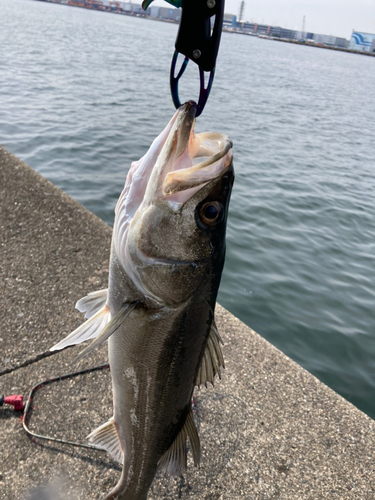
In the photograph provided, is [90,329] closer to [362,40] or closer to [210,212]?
[210,212]

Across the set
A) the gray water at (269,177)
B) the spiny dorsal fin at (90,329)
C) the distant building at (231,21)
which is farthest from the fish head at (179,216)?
the distant building at (231,21)

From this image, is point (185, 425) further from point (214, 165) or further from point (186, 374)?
point (214, 165)

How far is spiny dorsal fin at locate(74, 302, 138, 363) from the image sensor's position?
1646 mm

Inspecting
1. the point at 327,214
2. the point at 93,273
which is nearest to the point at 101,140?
the point at 327,214

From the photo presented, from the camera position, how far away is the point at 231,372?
332 centimetres

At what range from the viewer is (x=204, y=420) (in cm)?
291

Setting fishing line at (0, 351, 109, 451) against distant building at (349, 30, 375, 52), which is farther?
distant building at (349, 30, 375, 52)

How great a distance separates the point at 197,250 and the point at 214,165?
38 cm

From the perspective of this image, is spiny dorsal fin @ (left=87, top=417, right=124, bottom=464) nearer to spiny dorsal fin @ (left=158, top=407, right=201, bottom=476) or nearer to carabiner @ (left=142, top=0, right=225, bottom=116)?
spiny dorsal fin @ (left=158, top=407, right=201, bottom=476)

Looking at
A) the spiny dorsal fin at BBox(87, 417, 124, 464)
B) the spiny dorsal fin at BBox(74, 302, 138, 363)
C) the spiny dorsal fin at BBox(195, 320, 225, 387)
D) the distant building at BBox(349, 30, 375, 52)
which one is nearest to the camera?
the spiny dorsal fin at BBox(74, 302, 138, 363)

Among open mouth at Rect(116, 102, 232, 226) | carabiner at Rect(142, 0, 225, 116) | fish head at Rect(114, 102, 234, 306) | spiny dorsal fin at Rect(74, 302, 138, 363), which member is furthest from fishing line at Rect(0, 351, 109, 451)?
carabiner at Rect(142, 0, 225, 116)

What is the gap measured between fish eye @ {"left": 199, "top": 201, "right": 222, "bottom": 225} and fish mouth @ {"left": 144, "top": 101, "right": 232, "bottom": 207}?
8 centimetres

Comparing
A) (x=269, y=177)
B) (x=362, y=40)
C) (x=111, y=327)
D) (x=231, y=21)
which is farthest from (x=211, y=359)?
(x=231, y=21)

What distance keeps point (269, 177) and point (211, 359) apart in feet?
33.2
